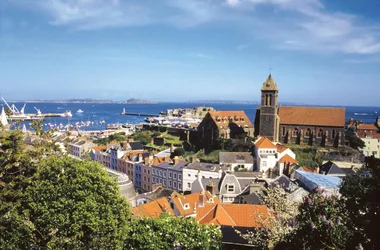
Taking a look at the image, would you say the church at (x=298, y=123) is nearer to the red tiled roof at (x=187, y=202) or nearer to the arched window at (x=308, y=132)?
the arched window at (x=308, y=132)

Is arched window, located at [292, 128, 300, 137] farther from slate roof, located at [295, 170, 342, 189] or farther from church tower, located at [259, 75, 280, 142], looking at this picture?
slate roof, located at [295, 170, 342, 189]

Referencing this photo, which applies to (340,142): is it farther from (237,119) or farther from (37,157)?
(37,157)

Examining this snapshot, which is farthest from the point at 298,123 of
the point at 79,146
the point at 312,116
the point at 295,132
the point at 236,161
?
the point at 79,146

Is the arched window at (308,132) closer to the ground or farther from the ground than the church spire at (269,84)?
closer to the ground

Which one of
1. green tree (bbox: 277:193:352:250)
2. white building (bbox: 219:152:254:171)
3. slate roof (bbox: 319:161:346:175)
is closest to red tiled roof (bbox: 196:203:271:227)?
green tree (bbox: 277:193:352:250)

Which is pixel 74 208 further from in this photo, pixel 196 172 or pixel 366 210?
pixel 196 172

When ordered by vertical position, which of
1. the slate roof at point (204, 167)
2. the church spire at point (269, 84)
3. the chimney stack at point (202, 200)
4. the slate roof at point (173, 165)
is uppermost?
the church spire at point (269, 84)

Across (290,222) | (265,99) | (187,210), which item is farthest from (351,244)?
(265,99)

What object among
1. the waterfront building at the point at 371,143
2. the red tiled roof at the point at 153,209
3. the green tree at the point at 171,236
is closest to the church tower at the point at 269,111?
the waterfront building at the point at 371,143
